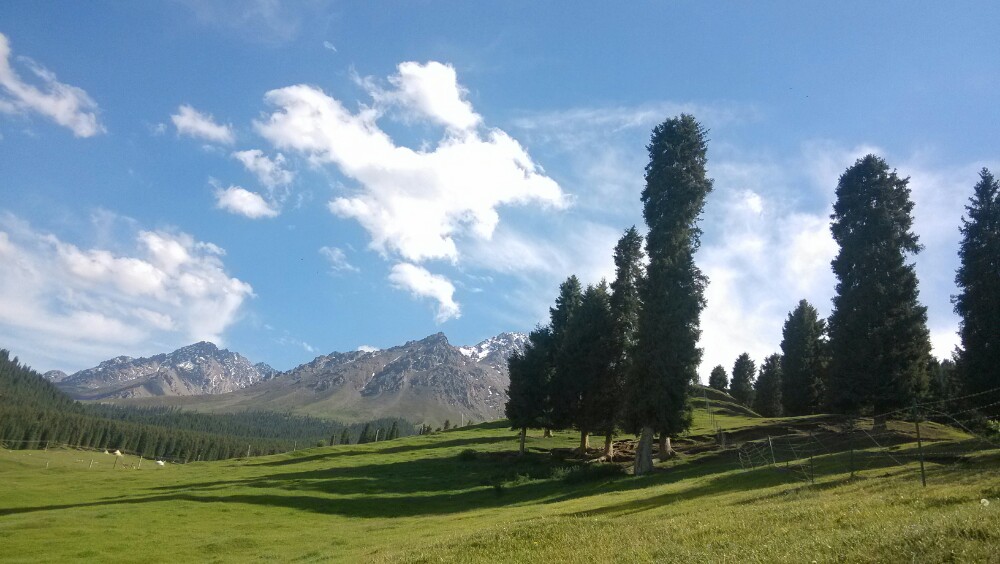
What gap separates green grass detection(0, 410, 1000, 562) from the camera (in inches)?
470

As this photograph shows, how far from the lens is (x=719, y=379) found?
103 meters

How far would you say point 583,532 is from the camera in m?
16.7

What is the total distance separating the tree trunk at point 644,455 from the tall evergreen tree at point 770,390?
52065mm

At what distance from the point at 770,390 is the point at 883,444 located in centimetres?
5385

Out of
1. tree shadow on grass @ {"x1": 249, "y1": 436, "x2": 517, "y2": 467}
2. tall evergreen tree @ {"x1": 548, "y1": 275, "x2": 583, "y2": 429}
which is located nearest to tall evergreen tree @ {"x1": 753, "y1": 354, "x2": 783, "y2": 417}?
tree shadow on grass @ {"x1": 249, "y1": 436, "x2": 517, "y2": 467}

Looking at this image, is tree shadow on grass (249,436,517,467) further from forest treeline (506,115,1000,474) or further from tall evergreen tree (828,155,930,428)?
tall evergreen tree (828,155,930,428)

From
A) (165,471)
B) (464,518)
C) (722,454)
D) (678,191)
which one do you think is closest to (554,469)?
(722,454)

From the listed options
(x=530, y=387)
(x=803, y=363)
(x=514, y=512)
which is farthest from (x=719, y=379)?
(x=514, y=512)

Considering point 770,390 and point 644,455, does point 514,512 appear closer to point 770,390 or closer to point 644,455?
point 644,455

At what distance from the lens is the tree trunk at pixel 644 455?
118 feet

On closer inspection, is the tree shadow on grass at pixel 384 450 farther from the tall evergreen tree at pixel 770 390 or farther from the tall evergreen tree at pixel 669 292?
the tall evergreen tree at pixel 770 390

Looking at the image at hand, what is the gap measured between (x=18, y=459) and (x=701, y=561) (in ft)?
404

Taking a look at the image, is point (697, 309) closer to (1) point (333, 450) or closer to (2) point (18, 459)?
(1) point (333, 450)

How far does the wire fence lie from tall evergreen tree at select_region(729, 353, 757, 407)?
47.7 m
